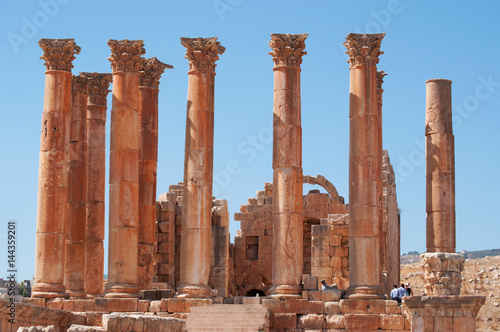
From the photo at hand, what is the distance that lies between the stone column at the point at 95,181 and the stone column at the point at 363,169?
426 inches

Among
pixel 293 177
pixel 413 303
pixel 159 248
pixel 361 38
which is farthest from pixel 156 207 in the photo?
pixel 413 303

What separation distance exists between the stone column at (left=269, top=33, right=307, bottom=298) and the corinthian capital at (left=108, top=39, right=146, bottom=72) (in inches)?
198

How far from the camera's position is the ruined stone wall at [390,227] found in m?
43.1

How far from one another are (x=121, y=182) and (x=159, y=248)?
7363mm

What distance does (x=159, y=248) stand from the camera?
1727 inches

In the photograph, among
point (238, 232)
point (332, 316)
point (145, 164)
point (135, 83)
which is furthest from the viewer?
point (238, 232)

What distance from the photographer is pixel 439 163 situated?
36.4 meters

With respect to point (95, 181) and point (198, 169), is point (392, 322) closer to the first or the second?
point (198, 169)

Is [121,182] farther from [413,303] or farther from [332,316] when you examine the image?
[413,303]

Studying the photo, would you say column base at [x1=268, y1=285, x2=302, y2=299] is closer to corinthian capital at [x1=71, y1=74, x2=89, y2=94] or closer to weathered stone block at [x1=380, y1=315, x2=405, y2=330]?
weathered stone block at [x1=380, y1=315, x2=405, y2=330]

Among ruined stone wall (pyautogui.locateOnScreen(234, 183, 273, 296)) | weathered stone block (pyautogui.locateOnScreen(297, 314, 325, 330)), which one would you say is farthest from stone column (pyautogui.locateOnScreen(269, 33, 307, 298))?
ruined stone wall (pyautogui.locateOnScreen(234, 183, 273, 296))

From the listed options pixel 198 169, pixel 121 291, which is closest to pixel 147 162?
pixel 198 169

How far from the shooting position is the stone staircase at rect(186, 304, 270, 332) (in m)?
33.9

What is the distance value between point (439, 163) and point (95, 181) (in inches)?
558
